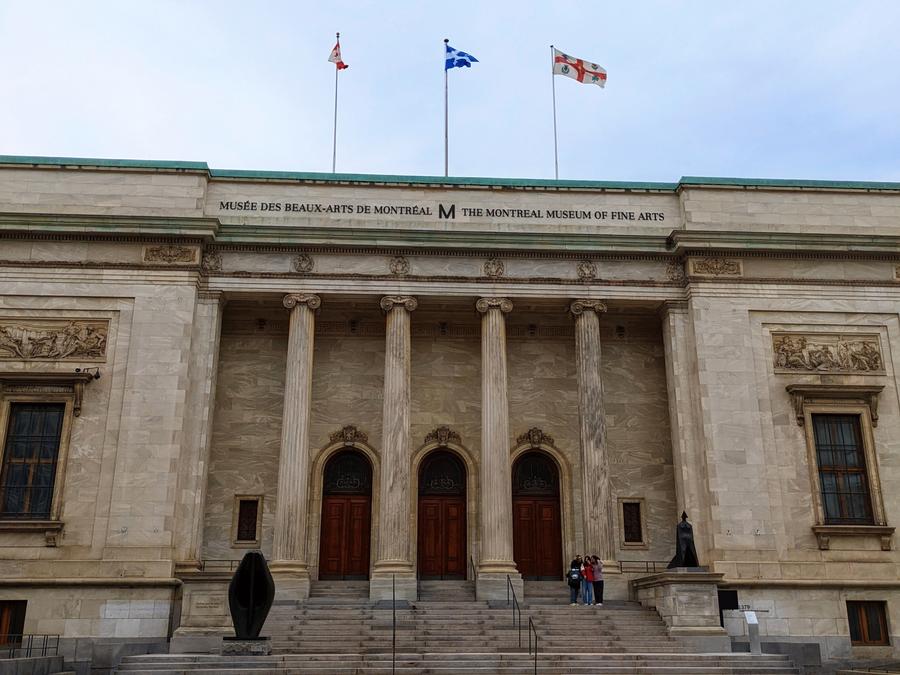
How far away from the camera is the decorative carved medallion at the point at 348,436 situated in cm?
2916

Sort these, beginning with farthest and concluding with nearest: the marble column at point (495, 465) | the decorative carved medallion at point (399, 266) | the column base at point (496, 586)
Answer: the decorative carved medallion at point (399, 266)
the marble column at point (495, 465)
the column base at point (496, 586)

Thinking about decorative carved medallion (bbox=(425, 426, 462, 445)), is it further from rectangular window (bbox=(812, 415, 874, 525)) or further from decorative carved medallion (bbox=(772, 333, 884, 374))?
rectangular window (bbox=(812, 415, 874, 525))

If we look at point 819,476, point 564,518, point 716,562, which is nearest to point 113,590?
point 564,518

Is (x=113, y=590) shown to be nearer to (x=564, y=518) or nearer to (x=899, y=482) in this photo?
(x=564, y=518)

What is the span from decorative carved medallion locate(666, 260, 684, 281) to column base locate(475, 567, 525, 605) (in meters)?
10.4

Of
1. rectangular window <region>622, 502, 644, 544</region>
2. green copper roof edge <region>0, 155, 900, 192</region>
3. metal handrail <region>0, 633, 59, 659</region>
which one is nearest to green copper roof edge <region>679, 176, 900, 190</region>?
green copper roof edge <region>0, 155, 900, 192</region>

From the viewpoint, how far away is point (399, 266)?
28.1 m

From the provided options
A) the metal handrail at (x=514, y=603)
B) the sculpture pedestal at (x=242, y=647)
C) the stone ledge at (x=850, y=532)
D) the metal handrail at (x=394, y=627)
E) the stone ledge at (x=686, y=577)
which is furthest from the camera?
the stone ledge at (x=850, y=532)

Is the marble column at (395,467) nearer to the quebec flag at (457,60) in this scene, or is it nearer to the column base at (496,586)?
the column base at (496,586)

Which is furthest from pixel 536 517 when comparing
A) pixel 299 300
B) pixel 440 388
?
pixel 299 300

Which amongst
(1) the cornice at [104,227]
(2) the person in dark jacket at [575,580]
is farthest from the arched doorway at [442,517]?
(1) the cornice at [104,227]

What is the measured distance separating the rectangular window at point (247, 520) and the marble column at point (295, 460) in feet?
5.71

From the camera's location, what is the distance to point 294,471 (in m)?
25.9

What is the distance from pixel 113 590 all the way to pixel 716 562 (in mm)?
16306
